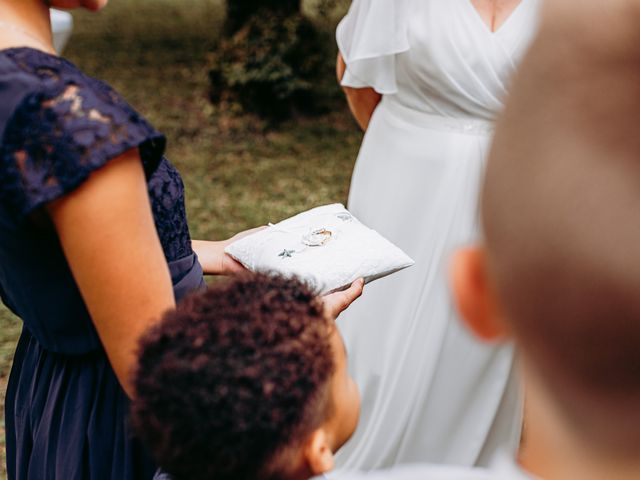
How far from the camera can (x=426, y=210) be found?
306 cm

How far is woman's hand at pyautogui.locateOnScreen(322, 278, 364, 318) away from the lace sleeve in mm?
707

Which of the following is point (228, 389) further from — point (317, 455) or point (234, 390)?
point (317, 455)

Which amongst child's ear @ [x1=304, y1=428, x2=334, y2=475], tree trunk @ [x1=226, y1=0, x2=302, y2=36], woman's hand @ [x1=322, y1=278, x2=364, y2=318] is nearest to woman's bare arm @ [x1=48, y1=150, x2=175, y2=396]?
child's ear @ [x1=304, y1=428, x2=334, y2=475]

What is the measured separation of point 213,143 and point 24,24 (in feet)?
21.3

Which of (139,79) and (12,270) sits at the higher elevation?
(12,270)

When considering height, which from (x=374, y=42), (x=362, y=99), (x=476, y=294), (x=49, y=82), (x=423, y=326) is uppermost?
(x=49, y=82)

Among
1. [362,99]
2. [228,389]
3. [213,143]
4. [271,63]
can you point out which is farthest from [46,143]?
[271,63]

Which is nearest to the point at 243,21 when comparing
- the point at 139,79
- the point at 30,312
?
the point at 139,79

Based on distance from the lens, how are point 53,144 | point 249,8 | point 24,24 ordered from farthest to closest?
1. point 249,8
2. point 24,24
3. point 53,144

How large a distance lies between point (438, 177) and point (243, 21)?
5.87 m

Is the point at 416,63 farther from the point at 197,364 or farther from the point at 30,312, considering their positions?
the point at 197,364

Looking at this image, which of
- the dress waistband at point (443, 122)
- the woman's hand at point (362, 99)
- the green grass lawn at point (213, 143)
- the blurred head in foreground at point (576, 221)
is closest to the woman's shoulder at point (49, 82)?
the blurred head in foreground at point (576, 221)

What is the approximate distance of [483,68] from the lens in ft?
9.10

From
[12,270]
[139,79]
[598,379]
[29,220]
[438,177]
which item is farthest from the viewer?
[139,79]
